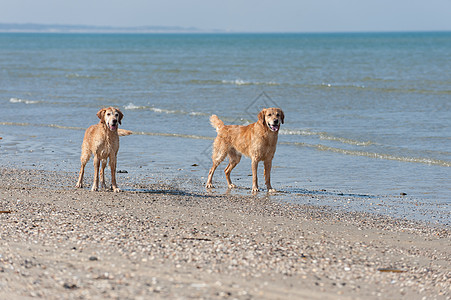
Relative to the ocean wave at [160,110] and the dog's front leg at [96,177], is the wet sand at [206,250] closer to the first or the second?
the dog's front leg at [96,177]

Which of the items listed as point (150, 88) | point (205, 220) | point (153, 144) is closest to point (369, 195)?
point (205, 220)

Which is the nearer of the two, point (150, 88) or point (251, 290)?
point (251, 290)

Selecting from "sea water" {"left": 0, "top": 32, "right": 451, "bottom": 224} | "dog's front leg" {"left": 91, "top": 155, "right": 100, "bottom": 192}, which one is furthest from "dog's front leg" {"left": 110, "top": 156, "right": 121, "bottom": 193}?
Answer: "sea water" {"left": 0, "top": 32, "right": 451, "bottom": 224}

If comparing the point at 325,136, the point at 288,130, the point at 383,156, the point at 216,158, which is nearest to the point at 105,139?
the point at 216,158

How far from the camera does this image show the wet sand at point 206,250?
5.30 metres

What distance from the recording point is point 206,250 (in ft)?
21.1

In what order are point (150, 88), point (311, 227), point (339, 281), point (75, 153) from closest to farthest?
point (339, 281) < point (311, 227) < point (75, 153) < point (150, 88)

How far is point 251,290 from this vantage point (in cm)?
525

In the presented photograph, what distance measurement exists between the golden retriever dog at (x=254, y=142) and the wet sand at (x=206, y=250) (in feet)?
3.75

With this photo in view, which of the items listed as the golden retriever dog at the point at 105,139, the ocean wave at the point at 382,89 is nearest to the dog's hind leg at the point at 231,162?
the golden retriever dog at the point at 105,139

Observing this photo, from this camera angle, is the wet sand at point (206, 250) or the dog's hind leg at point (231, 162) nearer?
the wet sand at point (206, 250)

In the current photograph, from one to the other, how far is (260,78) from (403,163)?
23.5 meters

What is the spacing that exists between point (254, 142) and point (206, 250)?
437 centimetres

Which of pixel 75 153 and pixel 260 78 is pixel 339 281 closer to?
pixel 75 153
